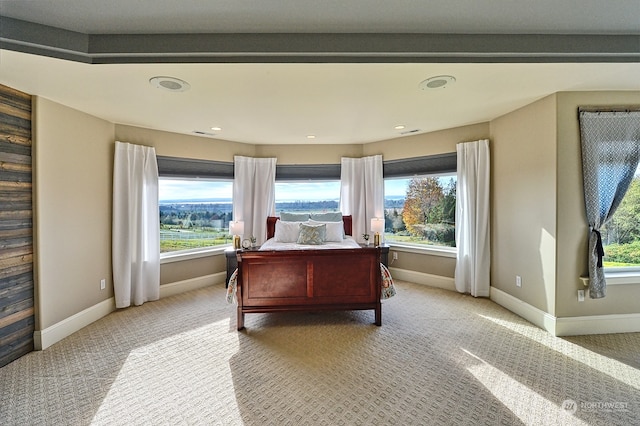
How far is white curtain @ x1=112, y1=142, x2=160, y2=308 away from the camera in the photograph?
11.4ft

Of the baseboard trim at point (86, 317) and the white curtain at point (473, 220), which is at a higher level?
the white curtain at point (473, 220)

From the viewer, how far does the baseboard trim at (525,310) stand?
2.81 meters

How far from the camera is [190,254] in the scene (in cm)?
432

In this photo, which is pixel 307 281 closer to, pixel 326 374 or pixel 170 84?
pixel 326 374

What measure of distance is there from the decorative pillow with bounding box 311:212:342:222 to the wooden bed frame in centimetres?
179

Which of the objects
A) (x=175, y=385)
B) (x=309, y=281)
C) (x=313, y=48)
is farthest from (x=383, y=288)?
(x=313, y=48)

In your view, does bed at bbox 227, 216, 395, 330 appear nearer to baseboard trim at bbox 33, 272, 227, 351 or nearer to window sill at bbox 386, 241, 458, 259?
baseboard trim at bbox 33, 272, 227, 351

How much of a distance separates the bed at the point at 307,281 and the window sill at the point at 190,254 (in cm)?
163

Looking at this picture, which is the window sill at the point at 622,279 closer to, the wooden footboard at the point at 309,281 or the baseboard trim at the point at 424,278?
the baseboard trim at the point at 424,278

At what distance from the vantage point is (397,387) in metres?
2.01

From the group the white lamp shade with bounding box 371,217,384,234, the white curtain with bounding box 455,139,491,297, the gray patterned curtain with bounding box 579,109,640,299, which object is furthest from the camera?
the white lamp shade with bounding box 371,217,384,234

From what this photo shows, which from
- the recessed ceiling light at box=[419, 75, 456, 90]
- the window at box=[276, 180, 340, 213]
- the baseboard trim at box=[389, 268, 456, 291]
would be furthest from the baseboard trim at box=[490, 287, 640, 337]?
the window at box=[276, 180, 340, 213]

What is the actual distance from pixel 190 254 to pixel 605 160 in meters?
5.33

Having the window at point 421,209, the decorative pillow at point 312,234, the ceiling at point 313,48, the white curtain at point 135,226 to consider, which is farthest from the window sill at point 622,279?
the white curtain at point 135,226
